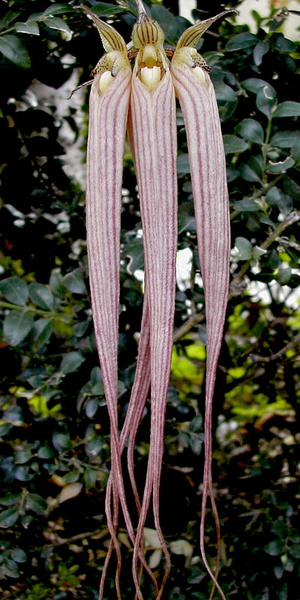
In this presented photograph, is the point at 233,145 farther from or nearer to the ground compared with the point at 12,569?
farther from the ground

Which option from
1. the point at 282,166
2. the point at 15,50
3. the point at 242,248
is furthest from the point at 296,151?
the point at 15,50

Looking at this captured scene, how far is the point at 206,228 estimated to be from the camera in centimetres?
44

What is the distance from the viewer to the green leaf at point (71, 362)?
2.45ft

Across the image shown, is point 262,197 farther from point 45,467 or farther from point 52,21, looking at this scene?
point 45,467

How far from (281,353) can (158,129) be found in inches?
20.2

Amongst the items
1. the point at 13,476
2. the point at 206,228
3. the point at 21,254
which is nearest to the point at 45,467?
the point at 13,476

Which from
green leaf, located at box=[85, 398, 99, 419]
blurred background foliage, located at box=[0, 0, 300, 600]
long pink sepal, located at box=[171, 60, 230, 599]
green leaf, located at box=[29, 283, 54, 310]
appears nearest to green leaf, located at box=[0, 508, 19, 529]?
blurred background foliage, located at box=[0, 0, 300, 600]

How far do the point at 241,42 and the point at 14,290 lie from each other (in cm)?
43

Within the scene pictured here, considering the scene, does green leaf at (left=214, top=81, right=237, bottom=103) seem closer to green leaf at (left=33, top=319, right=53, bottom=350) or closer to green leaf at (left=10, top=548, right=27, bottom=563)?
green leaf at (left=33, top=319, right=53, bottom=350)

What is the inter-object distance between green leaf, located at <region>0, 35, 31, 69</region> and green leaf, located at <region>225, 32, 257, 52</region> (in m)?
0.25

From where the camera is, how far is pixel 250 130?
27.3 inches

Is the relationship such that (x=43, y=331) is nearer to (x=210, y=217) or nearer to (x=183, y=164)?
(x=183, y=164)

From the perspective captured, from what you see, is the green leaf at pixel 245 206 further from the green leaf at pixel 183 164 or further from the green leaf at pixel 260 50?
the green leaf at pixel 260 50

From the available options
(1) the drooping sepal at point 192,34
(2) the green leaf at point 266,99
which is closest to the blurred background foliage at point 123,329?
(2) the green leaf at point 266,99
